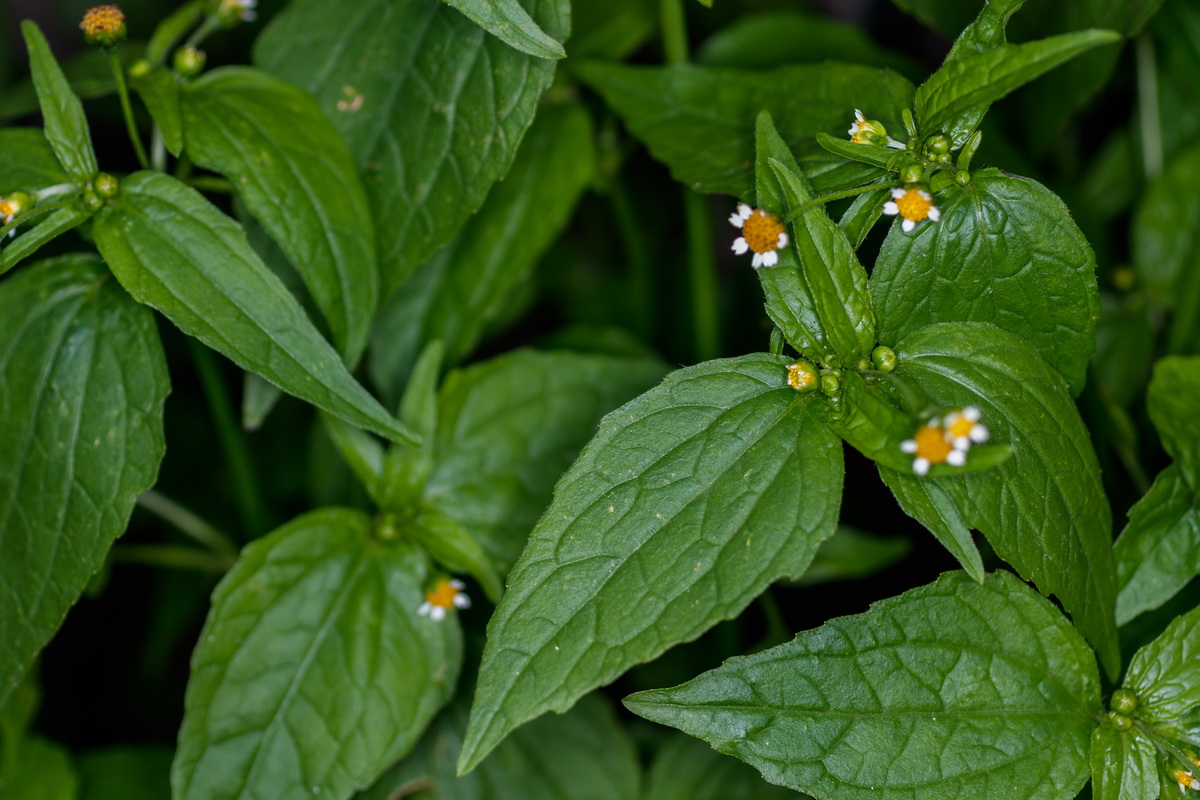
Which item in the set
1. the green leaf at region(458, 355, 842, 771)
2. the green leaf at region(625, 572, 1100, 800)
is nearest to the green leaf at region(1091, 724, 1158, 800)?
the green leaf at region(625, 572, 1100, 800)

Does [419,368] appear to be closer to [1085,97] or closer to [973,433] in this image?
[973,433]

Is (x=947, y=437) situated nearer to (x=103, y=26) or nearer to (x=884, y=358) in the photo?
(x=884, y=358)

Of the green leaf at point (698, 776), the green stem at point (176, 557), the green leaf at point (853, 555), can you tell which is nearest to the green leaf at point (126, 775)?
the green stem at point (176, 557)

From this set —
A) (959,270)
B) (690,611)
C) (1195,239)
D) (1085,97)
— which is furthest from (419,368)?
(1195,239)

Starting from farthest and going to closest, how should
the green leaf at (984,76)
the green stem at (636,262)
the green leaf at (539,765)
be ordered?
the green stem at (636,262), the green leaf at (539,765), the green leaf at (984,76)

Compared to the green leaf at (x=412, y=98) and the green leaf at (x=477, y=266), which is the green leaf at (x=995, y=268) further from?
the green leaf at (x=477, y=266)

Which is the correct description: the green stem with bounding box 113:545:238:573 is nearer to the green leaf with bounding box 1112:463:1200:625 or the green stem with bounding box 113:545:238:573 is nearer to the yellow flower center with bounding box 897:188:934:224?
the yellow flower center with bounding box 897:188:934:224

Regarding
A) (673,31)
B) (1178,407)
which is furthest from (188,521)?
(1178,407)
